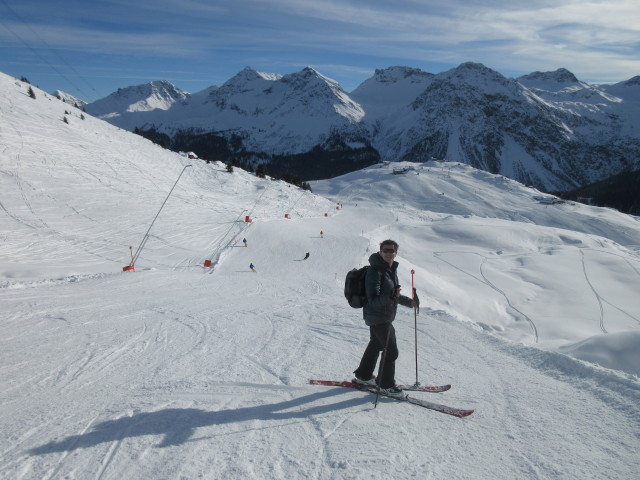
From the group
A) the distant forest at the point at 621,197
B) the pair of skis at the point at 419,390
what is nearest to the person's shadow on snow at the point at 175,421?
the pair of skis at the point at 419,390

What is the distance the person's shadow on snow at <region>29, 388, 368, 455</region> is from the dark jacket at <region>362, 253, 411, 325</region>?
133cm

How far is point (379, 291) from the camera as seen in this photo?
521 cm

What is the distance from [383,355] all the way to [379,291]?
3.29ft

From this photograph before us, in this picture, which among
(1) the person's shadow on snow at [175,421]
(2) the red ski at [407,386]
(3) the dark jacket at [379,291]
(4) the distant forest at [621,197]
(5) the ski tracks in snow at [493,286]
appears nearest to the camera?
(1) the person's shadow on snow at [175,421]

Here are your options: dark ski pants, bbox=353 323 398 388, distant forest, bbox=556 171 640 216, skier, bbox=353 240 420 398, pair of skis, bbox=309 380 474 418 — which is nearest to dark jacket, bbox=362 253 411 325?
skier, bbox=353 240 420 398

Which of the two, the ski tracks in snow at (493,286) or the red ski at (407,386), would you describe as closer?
the red ski at (407,386)

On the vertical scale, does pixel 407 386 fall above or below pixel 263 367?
above

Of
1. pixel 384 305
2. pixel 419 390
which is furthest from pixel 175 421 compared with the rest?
pixel 419 390

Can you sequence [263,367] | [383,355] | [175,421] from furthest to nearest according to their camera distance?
[263,367]
[383,355]
[175,421]

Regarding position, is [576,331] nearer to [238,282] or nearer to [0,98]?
[238,282]

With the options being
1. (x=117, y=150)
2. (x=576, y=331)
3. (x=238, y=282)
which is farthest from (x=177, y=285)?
(x=117, y=150)

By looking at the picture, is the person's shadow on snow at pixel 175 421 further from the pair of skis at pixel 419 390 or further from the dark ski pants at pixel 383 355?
the dark ski pants at pixel 383 355

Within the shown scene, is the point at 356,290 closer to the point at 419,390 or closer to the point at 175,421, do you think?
the point at 419,390

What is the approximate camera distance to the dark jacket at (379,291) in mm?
5191
